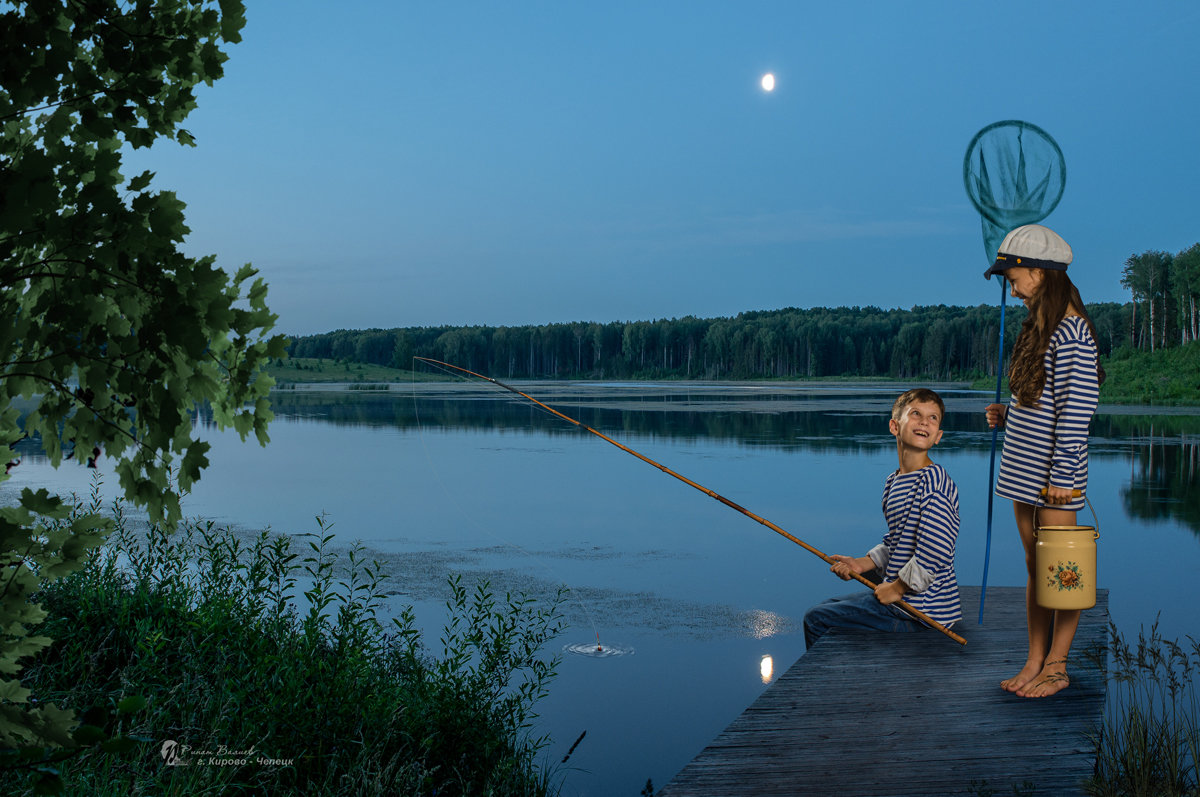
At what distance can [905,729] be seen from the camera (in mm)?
4367

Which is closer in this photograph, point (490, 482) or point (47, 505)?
point (47, 505)

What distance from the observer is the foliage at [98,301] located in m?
2.04

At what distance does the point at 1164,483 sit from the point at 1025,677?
14943 mm

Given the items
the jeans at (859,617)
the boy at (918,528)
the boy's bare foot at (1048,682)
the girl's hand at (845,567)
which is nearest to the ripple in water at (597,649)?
the jeans at (859,617)

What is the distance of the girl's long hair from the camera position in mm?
4632

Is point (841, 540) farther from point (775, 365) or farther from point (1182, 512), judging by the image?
point (775, 365)

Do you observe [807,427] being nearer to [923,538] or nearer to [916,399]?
[916,399]

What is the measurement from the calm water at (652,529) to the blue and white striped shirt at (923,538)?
1635mm

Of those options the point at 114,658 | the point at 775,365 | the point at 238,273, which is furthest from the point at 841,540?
the point at 775,365

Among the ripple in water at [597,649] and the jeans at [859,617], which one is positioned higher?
the jeans at [859,617]

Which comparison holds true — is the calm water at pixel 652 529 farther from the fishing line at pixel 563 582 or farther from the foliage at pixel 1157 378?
the foliage at pixel 1157 378

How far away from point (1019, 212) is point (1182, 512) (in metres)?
11.1

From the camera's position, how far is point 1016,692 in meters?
4.84

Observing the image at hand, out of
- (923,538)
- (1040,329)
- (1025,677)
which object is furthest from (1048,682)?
(1040,329)
